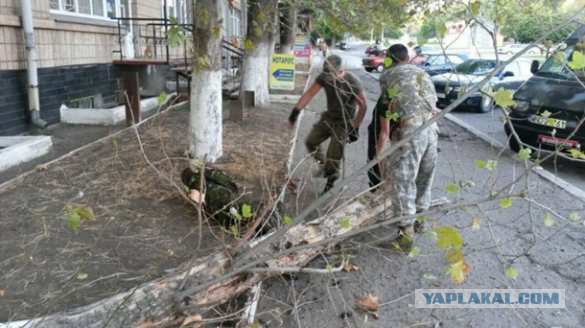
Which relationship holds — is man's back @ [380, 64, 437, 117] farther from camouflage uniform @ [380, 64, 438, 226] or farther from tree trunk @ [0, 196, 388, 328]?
tree trunk @ [0, 196, 388, 328]

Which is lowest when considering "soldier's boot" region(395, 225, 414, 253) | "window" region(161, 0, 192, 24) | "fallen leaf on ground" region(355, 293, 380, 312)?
"fallen leaf on ground" region(355, 293, 380, 312)

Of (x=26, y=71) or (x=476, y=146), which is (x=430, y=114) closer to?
(x=476, y=146)

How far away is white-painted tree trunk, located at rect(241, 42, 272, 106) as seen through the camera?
33.4ft

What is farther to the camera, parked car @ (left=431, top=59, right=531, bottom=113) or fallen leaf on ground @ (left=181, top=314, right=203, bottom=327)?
parked car @ (left=431, top=59, right=531, bottom=113)

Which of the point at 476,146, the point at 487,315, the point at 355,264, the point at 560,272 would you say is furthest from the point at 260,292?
the point at 476,146

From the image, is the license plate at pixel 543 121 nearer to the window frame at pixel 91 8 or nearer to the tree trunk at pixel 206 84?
the tree trunk at pixel 206 84

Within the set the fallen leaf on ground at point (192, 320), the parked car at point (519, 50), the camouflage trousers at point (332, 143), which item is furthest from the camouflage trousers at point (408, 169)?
the fallen leaf on ground at point (192, 320)

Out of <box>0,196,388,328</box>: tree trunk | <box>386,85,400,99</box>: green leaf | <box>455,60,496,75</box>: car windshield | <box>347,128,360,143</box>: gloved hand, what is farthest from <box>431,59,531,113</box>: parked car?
<box>0,196,388,328</box>: tree trunk

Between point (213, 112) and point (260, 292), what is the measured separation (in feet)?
9.46

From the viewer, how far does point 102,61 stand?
9.43m

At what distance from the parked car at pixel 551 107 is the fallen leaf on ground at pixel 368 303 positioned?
14.9 feet

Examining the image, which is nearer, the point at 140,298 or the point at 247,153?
the point at 140,298

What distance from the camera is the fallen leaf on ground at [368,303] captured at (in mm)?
3286

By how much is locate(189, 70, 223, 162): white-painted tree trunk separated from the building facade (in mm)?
1026
